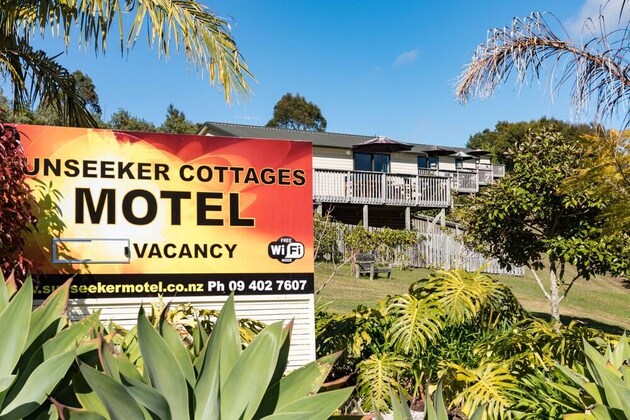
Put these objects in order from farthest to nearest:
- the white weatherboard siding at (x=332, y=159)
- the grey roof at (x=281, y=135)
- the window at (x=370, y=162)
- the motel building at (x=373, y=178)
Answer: the window at (x=370, y=162), the white weatherboard siding at (x=332, y=159), the grey roof at (x=281, y=135), the motel building at (x=373, y=178)

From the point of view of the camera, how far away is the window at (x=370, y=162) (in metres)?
31.4

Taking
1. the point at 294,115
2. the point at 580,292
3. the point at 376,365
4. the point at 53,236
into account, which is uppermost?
the point at 294,115

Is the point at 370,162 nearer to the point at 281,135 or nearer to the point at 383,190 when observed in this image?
the point at 383,190

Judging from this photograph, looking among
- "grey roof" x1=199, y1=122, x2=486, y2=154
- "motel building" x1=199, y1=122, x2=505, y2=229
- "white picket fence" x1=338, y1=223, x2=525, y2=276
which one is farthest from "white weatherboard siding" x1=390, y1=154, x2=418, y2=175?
"white picket fence" x1=338, y1=223, x2=525, y2=276

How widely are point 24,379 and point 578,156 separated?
10731 millimetres

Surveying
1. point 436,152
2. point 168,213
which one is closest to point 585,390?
point 168,213

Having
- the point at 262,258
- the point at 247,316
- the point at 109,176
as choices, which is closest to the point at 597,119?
the point at 262,258

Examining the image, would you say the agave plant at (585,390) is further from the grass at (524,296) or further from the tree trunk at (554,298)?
the grass at (524,296)

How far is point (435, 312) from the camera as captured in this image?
216 inches

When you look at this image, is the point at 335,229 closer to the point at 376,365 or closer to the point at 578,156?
the point at 578,156

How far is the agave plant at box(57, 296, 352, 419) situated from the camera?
4.99ft

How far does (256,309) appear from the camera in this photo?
5.34 meters

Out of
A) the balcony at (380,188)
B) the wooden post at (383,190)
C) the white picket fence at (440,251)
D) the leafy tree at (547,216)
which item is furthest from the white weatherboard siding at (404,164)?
the leafy tree at (547,216)

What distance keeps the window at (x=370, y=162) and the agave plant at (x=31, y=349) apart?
29.4 meters
